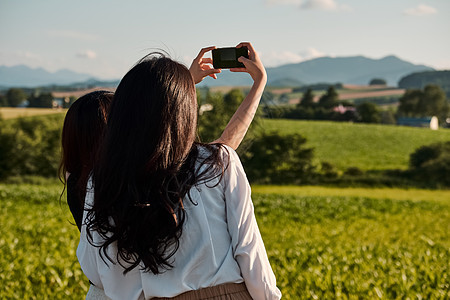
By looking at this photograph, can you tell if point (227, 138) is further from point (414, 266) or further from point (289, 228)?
point (289, 228)

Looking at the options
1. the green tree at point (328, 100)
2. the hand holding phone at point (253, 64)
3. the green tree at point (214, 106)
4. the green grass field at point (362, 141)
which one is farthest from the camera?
the green tree at point (328, 100)

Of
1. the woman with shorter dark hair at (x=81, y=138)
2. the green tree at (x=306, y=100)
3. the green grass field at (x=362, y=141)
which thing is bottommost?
the green grass field at (x=362, y=141)

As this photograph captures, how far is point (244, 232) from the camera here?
1869mm

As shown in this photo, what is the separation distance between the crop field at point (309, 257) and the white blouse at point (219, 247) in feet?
2.95

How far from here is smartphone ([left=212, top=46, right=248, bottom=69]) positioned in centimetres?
219

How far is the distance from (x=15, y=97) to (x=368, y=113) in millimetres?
37753

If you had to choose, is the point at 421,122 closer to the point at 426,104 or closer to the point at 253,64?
the point at 426,104

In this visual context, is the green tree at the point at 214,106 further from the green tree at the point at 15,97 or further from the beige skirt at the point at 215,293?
the green tree at the point at 15,97

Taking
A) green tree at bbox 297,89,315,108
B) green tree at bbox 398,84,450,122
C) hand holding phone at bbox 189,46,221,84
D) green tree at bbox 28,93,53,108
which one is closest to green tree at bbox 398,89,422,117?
green tree at bbox 398,84,450,122

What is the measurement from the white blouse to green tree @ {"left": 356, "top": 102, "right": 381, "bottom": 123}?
6043 cm

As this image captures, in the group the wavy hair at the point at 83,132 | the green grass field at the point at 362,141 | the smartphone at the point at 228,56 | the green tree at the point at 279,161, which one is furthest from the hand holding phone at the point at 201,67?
the green grass field at the point at 362,141

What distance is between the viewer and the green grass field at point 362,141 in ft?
141

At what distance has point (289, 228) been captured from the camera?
39.3 feet

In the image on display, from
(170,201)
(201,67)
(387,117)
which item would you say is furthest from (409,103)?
(170,201)
